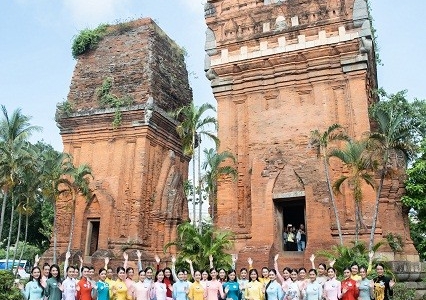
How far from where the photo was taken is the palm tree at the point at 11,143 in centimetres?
1920

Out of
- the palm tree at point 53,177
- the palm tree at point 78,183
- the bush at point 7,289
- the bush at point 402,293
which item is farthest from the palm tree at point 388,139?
the palm tree at point 53,177

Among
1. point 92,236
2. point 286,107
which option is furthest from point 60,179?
point 286,107

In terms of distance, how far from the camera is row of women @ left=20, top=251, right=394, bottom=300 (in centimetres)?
769

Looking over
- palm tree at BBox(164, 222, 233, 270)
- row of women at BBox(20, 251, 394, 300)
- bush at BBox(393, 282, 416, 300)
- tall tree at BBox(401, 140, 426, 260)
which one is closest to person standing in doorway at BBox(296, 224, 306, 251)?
palm tree at BBox(164, 222, 233, 270)

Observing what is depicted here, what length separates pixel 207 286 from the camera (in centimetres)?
846

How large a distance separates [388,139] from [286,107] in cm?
383

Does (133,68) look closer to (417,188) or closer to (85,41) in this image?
(85,41)

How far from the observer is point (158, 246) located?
19.8 meters

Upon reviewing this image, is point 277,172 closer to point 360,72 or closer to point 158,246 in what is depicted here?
point 360,72

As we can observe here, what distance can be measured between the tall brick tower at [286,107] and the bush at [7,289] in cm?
672

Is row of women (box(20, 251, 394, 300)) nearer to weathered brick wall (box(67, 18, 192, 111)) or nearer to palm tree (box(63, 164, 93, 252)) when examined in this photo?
palm tree (box(63, 164, 93, 252))

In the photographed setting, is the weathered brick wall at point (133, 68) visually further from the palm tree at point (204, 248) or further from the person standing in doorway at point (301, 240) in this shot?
the person standing in doorway at point (301, 240)

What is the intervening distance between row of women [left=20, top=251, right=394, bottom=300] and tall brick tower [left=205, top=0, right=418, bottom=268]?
18.4 feet

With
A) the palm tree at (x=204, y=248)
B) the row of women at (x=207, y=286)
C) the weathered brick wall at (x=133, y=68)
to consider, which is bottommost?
the row of women at (x=207, y=286)
